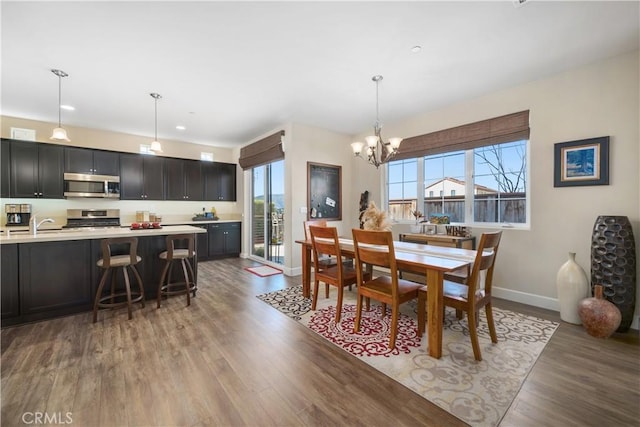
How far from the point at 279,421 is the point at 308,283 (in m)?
2.06

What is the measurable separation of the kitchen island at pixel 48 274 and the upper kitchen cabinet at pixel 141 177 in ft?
8.46

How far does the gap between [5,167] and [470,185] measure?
24.5 ft

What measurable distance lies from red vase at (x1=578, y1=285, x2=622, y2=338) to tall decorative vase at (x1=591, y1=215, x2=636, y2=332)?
0.47ft

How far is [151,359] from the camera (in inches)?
82.5

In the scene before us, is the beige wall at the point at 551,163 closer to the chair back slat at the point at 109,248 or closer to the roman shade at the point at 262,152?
the roman shade at the point at 262,152

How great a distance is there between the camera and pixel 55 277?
9.32 feet

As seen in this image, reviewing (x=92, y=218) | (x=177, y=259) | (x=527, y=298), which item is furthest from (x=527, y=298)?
(x=92, y=218)

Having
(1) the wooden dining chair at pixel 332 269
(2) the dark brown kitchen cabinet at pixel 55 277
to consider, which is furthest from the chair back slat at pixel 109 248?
(1) the wooden dining chair at pixel 332 269

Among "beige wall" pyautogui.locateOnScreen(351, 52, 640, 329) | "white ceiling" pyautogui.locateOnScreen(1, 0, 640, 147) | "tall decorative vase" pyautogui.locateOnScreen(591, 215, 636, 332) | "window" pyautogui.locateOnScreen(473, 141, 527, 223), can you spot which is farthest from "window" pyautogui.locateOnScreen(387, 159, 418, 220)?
"tall decorative vase" pyautogui.locateOnScreen(591, 215, 636, 332)

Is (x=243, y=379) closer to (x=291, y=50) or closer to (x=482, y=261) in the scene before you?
(x=482, y=261)

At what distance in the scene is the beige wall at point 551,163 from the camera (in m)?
2.63

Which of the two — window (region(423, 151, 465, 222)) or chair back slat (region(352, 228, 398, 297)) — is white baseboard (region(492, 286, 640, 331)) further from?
chair back slat (region(352, 228, 398, 297))

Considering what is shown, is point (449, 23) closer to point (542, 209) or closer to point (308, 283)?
point (542, 209)

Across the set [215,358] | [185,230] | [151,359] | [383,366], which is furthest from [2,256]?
[383,366]
